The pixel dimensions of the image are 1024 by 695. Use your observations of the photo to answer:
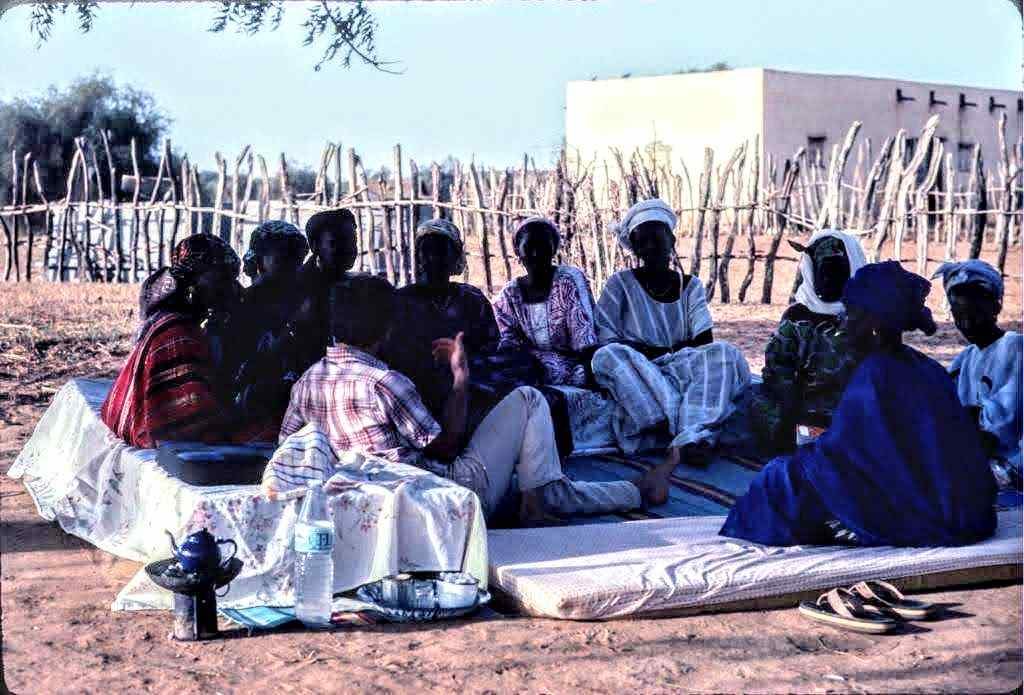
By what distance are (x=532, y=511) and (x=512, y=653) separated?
1244 millimetres

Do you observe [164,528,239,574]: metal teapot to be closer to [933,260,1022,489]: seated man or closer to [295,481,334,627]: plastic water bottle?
[295,481,334,627]: plastic water bottle

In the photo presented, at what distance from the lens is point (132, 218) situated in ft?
53.9

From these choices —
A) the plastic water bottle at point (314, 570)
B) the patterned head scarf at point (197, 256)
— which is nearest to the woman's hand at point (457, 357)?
the plastic water bottle at point (314, 570)

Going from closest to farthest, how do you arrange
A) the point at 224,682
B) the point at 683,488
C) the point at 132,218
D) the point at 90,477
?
the point at 224,682
the point at 90,477
the point at 683,488
the point at 132,218

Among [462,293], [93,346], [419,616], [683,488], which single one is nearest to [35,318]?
[93,346]

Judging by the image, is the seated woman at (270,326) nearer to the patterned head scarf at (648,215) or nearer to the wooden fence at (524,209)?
the patterned head scarf at (648,215)

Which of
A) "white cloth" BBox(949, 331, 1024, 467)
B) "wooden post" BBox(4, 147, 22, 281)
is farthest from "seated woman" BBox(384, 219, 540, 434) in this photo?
"wooden post" BBox(4, 147, 22, 281)

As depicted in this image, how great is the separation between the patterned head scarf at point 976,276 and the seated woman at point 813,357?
0.82 metres

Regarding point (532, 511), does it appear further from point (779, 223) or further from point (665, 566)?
point (779, 223)

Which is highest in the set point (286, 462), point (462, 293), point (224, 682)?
point (462, 293)

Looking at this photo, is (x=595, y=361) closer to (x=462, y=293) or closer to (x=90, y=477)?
(x=462, y=293)

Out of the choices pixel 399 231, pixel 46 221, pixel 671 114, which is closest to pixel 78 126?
pixel 46 221

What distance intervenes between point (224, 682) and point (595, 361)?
10.8 ft

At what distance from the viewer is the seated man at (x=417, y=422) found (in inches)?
173
